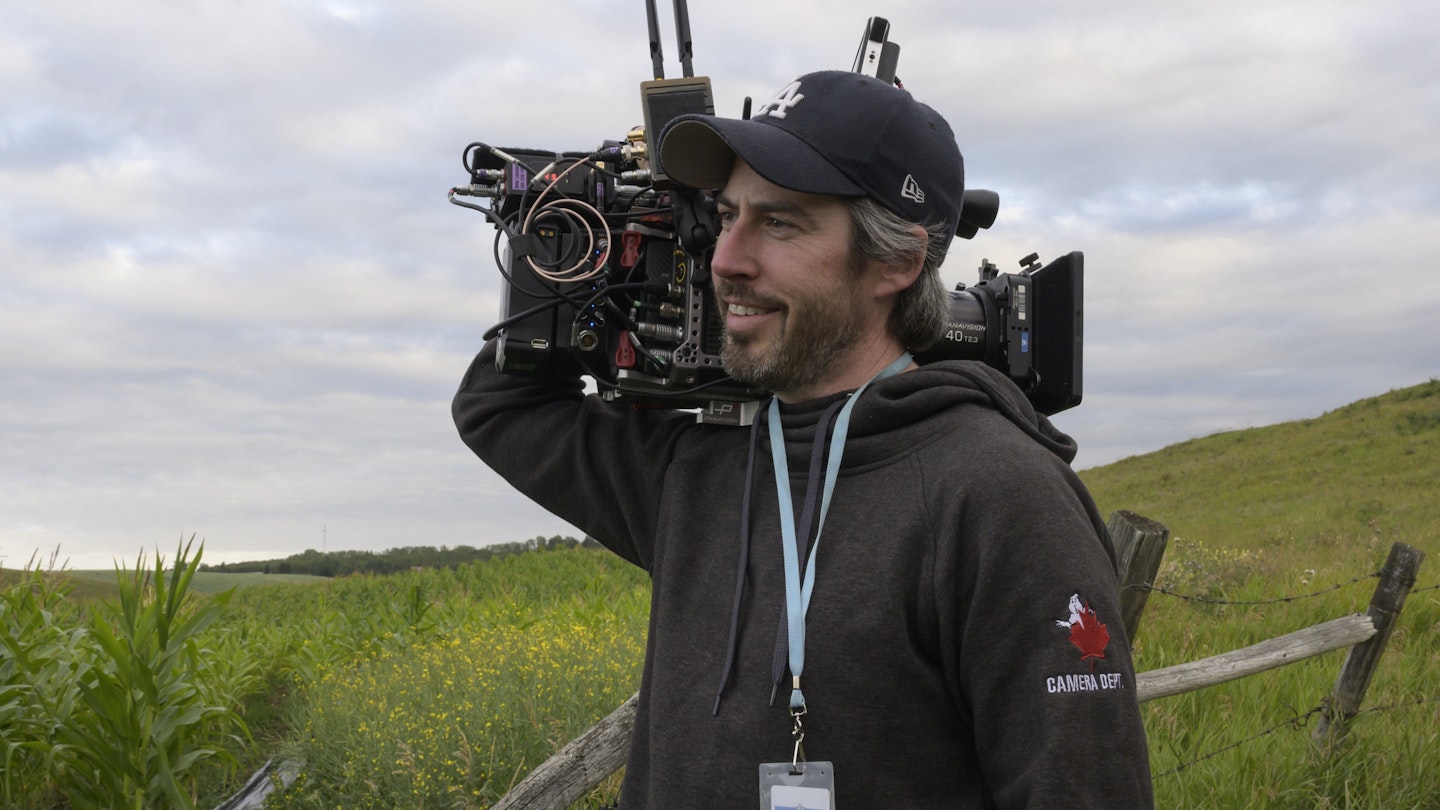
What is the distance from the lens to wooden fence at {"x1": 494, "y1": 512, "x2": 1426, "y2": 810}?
387cm

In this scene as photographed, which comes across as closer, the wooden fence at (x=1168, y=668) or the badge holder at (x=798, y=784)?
the badge holder at (x=798, y=784)

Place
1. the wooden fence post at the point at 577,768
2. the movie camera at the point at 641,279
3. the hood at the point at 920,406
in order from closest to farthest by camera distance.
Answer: the hood at the point at 920,406, the movie camera at the point at 641,279, the wooden fence post at the point at 577,768

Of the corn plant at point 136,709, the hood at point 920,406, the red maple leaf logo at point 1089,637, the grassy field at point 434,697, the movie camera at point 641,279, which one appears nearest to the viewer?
the red maple leaf logo at point 1089,637

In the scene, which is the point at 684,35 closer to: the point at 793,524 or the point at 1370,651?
the point at 793,524

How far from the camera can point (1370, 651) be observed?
5465mm

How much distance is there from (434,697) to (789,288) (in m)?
4.46

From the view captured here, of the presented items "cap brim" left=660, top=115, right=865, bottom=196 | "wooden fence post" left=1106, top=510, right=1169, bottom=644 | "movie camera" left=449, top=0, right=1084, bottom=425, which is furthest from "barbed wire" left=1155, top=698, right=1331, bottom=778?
"cap brim" left=660, top=115, right=865, bottom=196

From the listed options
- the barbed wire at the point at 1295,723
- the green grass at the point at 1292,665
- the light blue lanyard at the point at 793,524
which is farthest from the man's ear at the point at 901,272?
the barbed wire at the point at 1295,723

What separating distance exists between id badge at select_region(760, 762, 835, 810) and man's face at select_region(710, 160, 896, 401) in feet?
2.34

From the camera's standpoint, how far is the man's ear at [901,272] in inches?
85.3

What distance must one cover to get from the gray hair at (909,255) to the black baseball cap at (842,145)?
0.02m

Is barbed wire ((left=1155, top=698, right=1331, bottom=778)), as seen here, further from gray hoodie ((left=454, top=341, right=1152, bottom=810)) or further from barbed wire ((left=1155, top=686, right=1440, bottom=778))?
gray hoodie ((left=454, top=341, right=1152, bottom=810))

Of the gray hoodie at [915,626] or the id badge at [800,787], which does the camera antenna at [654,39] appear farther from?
the id badge at [800,787]

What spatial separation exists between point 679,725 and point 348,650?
697 cm
